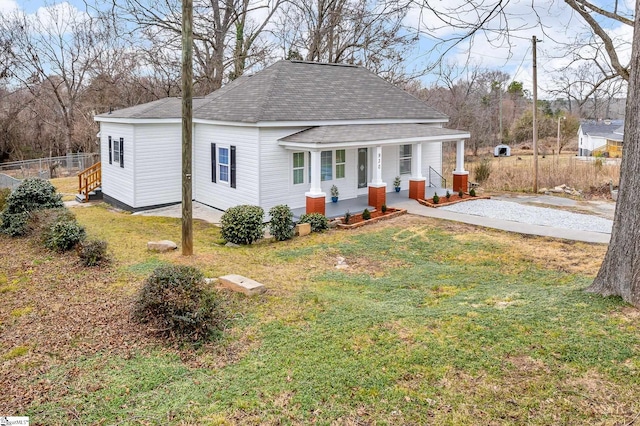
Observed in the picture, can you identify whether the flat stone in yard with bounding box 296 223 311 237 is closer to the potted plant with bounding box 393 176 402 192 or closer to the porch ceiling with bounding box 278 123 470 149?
the porch ceiling with bounding box 278 123 470 149

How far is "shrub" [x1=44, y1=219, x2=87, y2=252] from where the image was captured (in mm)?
12070

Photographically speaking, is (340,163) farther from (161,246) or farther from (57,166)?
(57,166)

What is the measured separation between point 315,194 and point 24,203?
8.69 metres

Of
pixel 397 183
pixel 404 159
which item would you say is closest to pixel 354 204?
pixel 397 183

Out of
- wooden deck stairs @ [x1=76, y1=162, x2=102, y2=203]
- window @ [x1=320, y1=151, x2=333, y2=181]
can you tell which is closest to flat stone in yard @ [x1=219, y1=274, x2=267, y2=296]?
window @ [x1=320, y1=151, x2=333, y2=181]

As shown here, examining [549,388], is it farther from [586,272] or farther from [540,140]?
[540,140]

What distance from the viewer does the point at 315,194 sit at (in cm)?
1553

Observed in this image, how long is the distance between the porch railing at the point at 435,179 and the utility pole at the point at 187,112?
13.2m

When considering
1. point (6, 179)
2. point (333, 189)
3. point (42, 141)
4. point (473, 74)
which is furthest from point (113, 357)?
point (473, 74)

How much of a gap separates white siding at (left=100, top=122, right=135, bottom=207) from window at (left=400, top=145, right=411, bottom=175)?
10.5 meters

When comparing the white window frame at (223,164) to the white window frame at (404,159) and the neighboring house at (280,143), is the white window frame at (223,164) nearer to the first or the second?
the neighboring house at (280,143)

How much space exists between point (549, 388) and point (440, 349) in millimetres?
1333

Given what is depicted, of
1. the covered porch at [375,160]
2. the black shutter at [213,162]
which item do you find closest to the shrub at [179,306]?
the covered porch at [375,160]

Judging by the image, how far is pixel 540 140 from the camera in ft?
196
